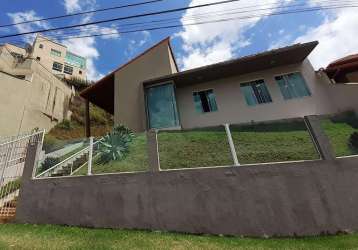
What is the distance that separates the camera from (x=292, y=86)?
11484mm

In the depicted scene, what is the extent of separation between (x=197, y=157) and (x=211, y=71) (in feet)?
23.2

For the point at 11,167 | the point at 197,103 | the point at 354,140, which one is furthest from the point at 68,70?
the point at 354,140

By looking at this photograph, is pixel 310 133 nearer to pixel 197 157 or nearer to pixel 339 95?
pixel 197 157

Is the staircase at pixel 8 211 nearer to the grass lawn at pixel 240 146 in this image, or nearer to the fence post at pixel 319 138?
the grass lawn at pixel 240 146

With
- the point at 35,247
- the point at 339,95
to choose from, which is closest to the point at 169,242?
the point at 35,247

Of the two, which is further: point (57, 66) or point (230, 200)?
point (57, 66)

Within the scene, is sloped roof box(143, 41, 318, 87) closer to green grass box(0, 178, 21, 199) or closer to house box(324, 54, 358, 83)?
house box(324, 54, 358, 83)

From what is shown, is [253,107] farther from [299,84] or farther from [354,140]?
[354,140]

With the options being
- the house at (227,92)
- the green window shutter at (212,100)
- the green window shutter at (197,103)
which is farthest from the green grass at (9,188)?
the green window shutter at (212,100)

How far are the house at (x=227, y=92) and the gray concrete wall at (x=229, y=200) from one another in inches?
239

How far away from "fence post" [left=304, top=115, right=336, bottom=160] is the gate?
7529mm

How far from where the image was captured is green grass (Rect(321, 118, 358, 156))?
5.10 metres

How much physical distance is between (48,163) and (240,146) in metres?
5.72

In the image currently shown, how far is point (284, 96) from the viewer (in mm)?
11445
